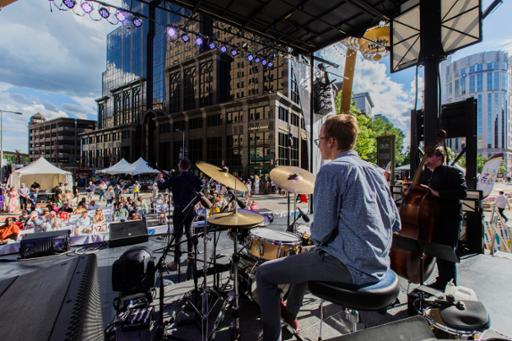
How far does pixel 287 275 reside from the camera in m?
1.88

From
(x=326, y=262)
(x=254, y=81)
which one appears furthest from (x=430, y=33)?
(x=254, y=81)

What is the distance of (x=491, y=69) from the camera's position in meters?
78.9

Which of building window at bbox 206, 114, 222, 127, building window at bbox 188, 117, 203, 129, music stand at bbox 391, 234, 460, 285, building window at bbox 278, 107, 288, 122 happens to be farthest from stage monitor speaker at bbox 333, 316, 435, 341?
A: building window at bbox 188, 117, 203, 129

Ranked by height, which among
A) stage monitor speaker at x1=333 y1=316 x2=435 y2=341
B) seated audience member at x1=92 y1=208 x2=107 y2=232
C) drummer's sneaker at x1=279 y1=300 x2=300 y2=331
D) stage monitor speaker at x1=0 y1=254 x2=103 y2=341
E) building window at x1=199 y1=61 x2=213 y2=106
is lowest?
seated audience member at x1=92 y1=208 x2=107 y2=232

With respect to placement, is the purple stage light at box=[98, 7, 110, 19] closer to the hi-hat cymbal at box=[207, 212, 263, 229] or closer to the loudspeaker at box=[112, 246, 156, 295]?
the loudspeaker at box=[112, 246, 156, 295]

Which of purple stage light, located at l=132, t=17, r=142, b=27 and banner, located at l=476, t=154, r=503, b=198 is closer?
banner, located at l=476, t=154, r=503, b=198

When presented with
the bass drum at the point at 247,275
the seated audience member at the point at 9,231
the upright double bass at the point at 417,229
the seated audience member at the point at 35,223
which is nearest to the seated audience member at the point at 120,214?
the seated audience member at the point at 35,223

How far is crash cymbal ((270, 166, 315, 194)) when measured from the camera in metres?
3.46

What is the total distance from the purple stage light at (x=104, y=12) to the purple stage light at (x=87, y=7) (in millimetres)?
210

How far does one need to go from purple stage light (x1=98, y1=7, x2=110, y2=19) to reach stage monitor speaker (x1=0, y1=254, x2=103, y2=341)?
318 inches

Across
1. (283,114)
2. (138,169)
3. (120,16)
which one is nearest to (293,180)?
(120,16)

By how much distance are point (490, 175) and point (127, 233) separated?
1041cm

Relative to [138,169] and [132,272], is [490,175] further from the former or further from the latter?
[138,169]

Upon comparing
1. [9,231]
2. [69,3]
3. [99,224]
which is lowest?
[99,224]
